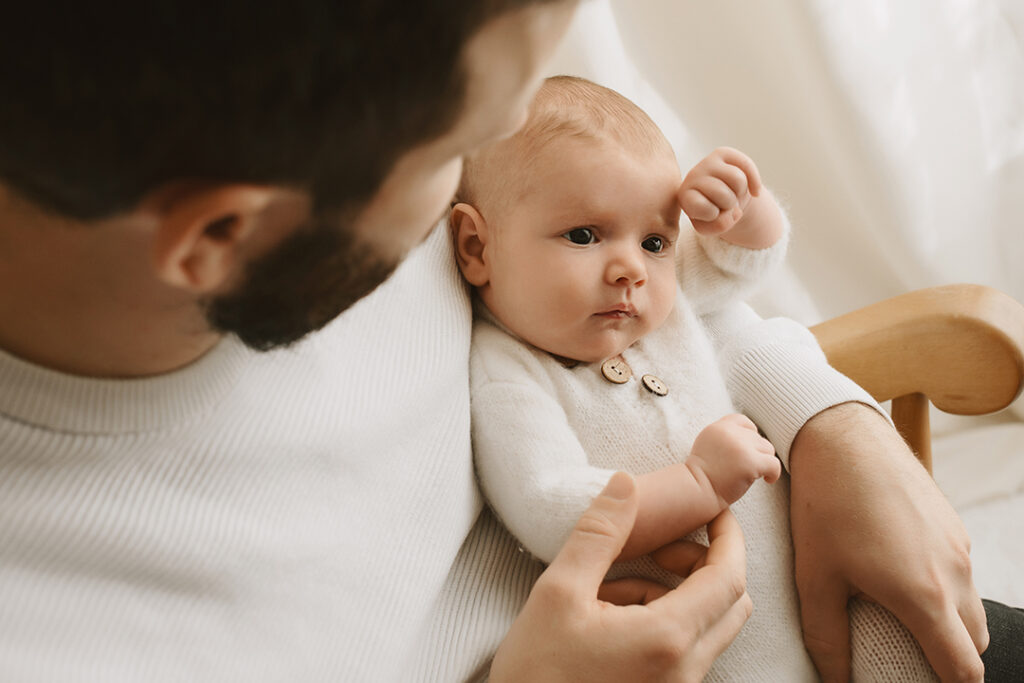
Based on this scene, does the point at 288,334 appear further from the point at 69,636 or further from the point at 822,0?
the point at 822,0

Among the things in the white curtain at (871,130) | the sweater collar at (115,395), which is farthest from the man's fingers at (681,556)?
the white curtain at (871,130)

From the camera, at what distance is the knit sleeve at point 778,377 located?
1006mm

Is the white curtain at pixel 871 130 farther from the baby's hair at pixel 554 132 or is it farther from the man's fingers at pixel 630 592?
the man's fingers at pixel 630 592

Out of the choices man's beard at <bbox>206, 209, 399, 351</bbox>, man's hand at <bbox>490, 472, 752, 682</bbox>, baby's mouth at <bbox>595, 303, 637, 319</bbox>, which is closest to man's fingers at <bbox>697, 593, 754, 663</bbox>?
man's hand at <bbox>490, 472, 752, 682</bbox>

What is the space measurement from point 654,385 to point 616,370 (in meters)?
0.05

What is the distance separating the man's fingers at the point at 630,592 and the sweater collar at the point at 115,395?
17.2 inches

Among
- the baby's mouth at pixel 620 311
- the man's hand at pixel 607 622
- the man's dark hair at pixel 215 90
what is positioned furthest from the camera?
the baby's mouth at pixel 620 311

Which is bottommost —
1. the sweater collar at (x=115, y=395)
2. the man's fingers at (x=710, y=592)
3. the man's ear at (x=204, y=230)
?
the man's fingers at (x=710, y=592)

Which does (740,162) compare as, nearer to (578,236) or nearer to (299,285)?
(578,236)

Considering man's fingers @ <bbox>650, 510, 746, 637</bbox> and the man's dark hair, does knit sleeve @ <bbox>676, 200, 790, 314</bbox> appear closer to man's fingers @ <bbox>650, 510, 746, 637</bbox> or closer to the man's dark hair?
man's fingers @ <bbox>650, 510, 746, 637</bbox>

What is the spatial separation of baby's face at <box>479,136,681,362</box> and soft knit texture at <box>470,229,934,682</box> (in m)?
0.05

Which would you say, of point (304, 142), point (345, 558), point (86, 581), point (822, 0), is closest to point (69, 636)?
point (86, 581)

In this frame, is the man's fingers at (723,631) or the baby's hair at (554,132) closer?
the man's fingers at (723,631)

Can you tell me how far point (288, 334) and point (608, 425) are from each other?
439 millimetres
